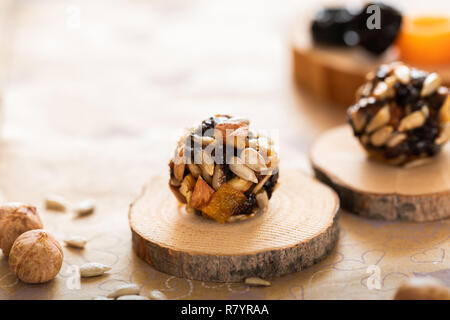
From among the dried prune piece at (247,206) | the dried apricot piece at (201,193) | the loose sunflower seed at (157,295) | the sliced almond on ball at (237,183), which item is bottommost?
the loose sunflower seed at (157,295)

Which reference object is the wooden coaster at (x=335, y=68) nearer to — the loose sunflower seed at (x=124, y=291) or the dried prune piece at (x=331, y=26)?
the dried prune piece at (x=331, y=26)

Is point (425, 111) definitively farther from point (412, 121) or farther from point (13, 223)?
point (13, 223)

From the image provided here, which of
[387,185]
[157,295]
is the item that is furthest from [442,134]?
[157,295]

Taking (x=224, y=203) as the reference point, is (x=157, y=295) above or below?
below

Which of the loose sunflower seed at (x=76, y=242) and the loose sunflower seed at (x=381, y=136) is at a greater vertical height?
the loose sunflower seed at (x=381, y=136)

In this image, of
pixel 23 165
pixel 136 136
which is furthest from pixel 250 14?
pixel 23 165

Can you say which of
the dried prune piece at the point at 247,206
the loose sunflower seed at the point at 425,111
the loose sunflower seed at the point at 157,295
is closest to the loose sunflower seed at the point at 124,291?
the loose sunflower seed at the point at 157,295
